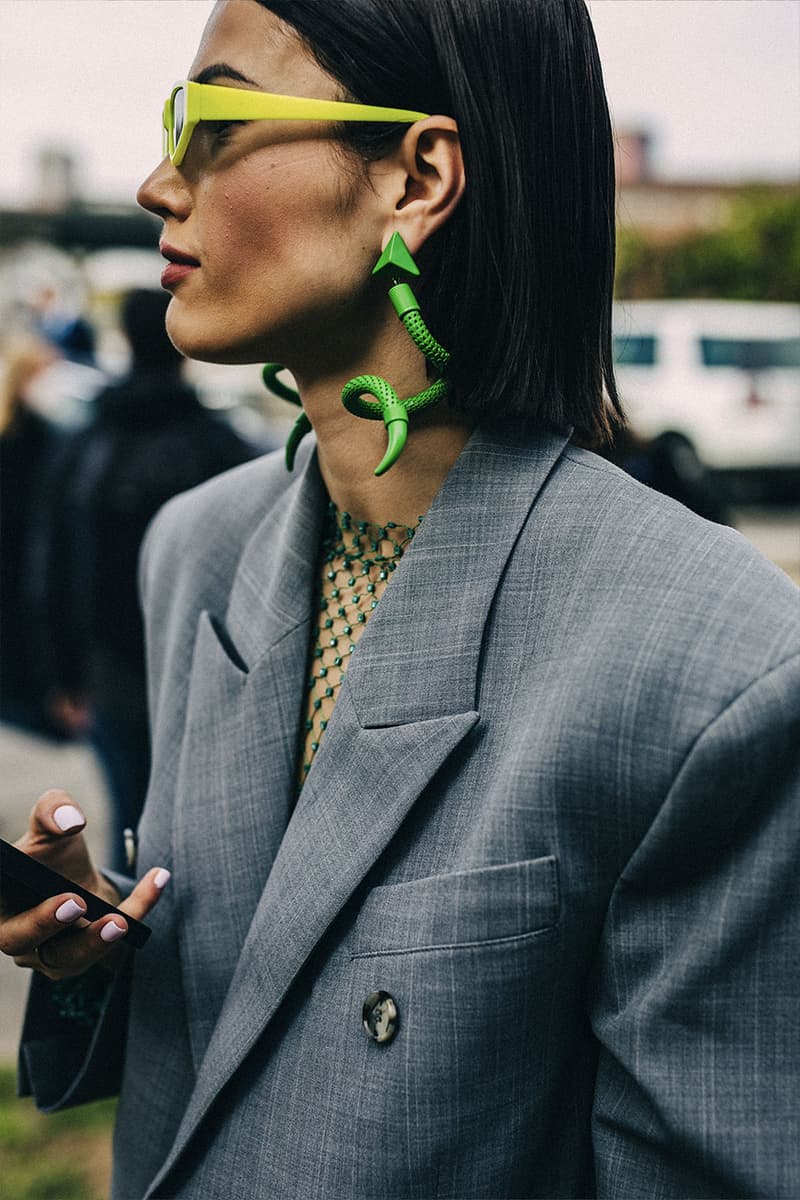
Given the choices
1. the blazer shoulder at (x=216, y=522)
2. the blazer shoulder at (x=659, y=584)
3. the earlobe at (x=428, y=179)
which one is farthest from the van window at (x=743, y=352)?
the blazer shoulder at (x=659, y=584)

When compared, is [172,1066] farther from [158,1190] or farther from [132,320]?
[132,320]

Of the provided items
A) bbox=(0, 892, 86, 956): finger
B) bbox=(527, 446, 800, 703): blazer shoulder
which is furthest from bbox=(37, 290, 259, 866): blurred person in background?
bbox=(527, 446, 800, 703): blazer shoulder

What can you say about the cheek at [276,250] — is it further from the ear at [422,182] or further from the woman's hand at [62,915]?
the woman's hand at [62,915]

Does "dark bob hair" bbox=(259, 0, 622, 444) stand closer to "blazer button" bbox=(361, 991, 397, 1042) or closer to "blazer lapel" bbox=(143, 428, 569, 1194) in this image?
"blazer lapel" bbox=(143, 428, 569, 1194)

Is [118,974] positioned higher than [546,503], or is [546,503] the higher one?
[546,503]

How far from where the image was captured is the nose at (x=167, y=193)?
1.53 m

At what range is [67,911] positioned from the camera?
1410 millimetres

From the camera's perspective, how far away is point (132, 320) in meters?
4.05

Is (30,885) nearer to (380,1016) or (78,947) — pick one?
(78,947)

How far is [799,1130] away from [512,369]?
0.88m

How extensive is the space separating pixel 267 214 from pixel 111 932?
87cm

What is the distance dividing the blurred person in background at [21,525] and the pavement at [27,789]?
170 mm

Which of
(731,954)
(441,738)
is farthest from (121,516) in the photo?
(731,954)

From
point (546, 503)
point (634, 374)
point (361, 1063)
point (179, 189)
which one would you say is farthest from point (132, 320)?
point (634, 374)
